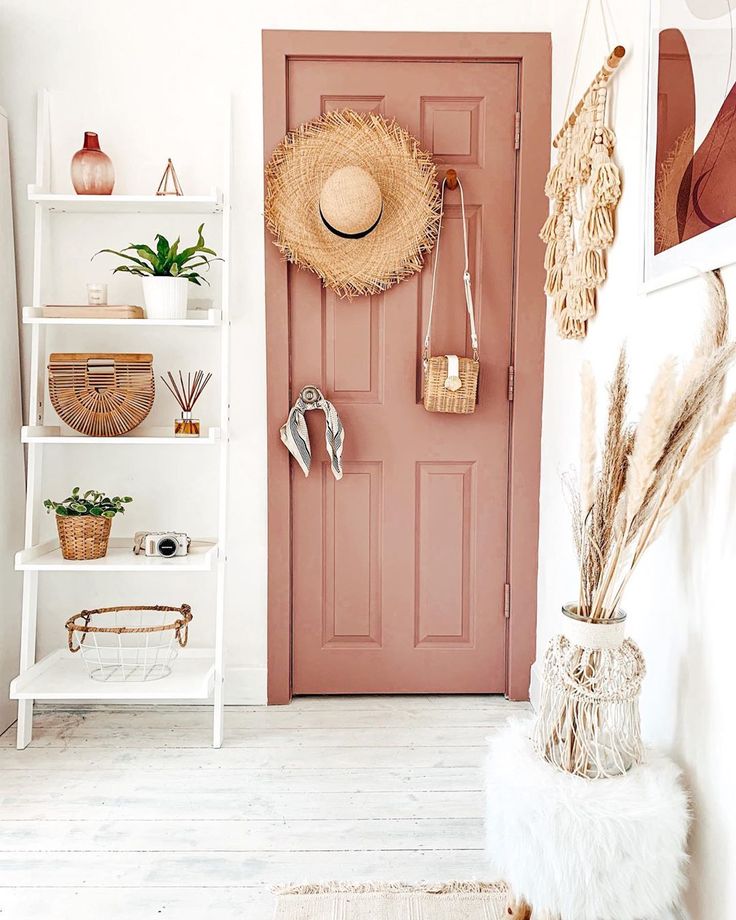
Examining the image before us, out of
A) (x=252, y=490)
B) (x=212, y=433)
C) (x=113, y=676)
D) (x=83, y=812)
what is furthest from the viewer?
(x=252, y=490)

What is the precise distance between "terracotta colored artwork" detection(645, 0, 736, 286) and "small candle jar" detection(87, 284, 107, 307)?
5.34ft

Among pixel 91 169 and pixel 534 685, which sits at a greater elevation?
pixel 91 169

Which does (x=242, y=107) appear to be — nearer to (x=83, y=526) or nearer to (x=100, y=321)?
(x=100, y=321)

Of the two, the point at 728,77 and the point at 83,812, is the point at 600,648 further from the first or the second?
the point at 83,812

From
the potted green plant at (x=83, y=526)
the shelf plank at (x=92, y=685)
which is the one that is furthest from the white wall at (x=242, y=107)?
the potted green plant at (x=83, y=526)

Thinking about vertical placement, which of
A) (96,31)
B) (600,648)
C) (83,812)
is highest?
(96,31)

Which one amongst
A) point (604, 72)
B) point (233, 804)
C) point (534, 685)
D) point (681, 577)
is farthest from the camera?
point (534, 685)

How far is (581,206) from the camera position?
7.30 ft

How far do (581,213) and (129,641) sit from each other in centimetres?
203

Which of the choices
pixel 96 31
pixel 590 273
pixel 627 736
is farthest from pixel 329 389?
pixel 627 736

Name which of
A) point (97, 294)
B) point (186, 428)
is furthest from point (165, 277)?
point (186, 428)

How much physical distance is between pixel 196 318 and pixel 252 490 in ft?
2.01

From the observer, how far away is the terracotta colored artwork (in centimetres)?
135

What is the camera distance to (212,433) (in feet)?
7.97
